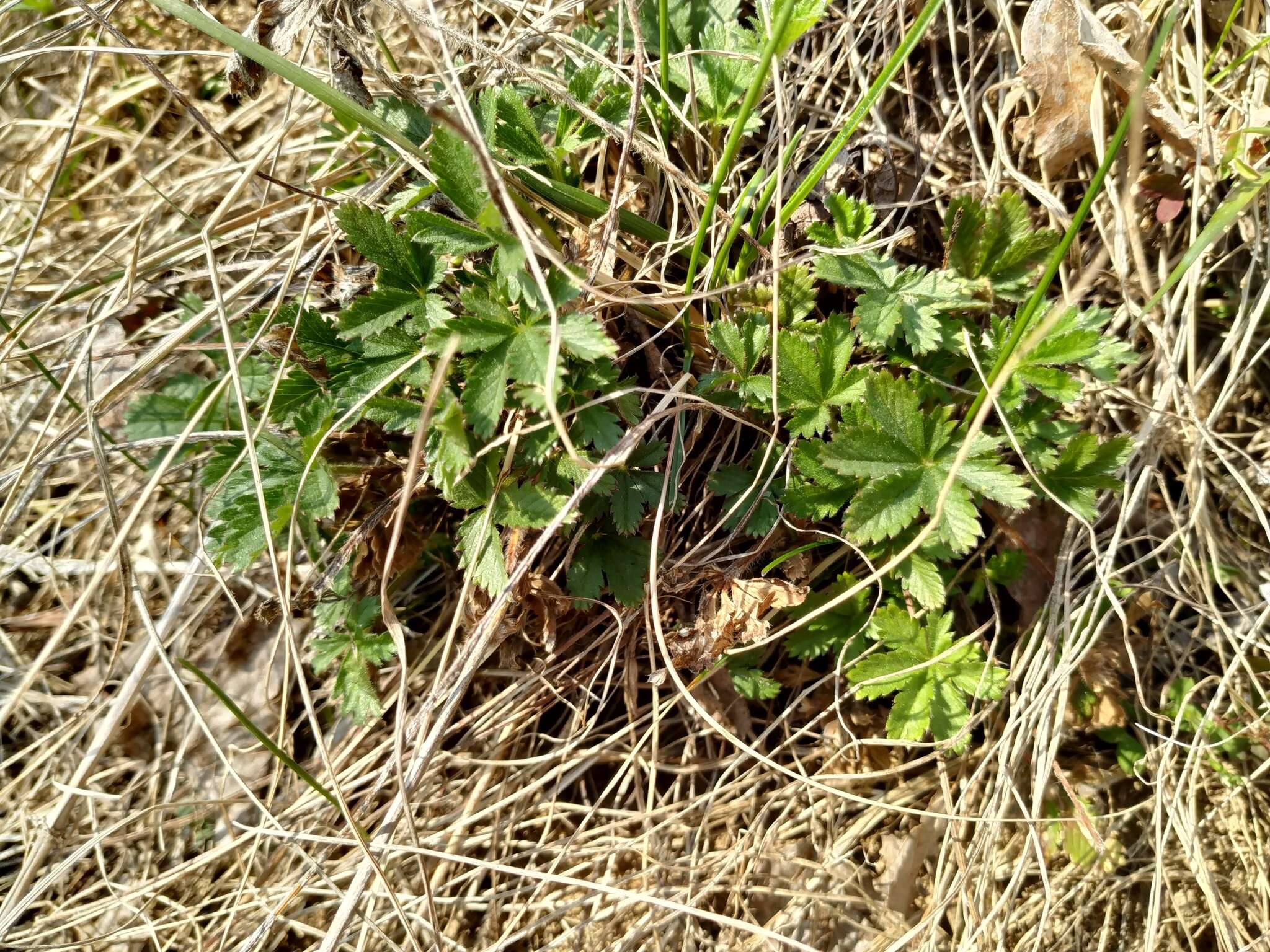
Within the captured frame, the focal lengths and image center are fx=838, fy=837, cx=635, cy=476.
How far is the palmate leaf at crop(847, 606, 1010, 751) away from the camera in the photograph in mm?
1709

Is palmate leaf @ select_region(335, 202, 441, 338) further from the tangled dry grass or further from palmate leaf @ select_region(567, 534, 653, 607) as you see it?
palmate leaf @ select_region(567, 534, 653, 607)

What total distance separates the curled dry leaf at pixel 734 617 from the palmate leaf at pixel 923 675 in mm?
213

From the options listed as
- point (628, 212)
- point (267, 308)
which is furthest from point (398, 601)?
point (628, 212)

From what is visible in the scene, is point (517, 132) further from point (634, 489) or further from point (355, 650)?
point (355, 650)

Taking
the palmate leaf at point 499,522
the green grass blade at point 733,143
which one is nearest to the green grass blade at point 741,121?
the green grass blade at point 733,143

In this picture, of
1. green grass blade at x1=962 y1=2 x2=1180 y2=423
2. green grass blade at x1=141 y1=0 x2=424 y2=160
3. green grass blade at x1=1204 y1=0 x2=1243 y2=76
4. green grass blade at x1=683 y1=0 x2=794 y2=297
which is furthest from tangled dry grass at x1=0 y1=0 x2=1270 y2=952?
green grass blade at x1=962 y1=2 x2=1180 y2=423

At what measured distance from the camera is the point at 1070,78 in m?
1.82

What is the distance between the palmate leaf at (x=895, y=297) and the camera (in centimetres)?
161

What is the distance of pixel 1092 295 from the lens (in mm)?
1979

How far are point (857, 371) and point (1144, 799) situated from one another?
1.27m

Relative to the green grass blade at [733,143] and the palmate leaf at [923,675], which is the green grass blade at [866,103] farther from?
the palmate leaf at [923,675]

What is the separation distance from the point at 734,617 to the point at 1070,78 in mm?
1380

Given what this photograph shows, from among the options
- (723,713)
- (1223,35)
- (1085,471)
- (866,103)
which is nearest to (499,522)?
(723,713)

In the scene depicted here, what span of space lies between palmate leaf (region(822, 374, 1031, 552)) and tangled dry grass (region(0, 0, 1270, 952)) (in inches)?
10.6
